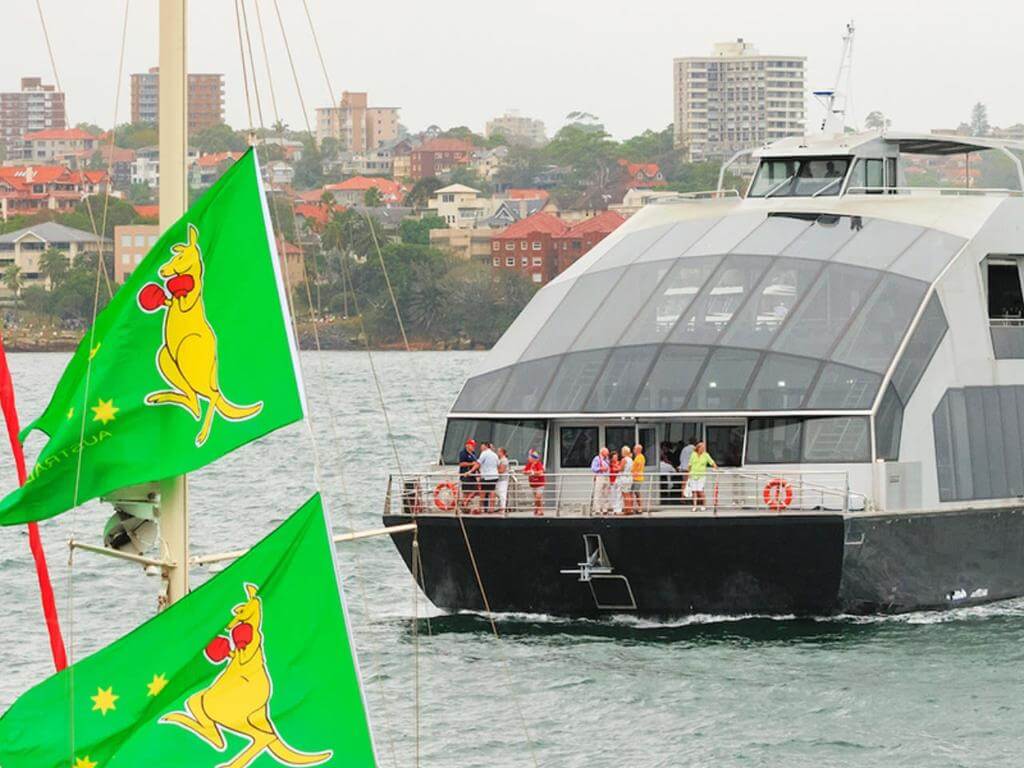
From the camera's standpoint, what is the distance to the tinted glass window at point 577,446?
31391 mm

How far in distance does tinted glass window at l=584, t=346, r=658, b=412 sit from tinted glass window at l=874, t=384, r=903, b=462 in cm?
302

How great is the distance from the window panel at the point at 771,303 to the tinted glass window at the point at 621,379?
1022 millimetres

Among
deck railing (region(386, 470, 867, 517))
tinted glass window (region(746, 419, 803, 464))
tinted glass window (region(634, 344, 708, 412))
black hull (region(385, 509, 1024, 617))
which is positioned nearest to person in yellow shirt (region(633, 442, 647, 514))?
deck railing (region(386, 470, 867, 517))

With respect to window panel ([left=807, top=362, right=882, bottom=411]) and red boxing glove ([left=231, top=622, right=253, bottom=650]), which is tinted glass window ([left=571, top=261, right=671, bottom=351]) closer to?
window panel ([left=807, top=362, right=882, bottom=411])

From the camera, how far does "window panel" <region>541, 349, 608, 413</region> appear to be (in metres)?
31.1

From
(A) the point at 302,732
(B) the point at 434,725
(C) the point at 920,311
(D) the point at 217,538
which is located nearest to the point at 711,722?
(B) the point at 434,725

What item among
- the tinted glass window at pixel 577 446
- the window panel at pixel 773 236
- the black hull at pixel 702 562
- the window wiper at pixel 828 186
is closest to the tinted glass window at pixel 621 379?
the tinted glass window at pixel 577 446

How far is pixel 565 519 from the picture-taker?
28469 mm

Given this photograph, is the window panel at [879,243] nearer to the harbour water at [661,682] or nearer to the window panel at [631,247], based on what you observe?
the window panel at [631,247]

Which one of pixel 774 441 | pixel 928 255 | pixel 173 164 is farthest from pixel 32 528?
pixel 928 255

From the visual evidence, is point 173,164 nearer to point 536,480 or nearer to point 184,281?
point 184,281

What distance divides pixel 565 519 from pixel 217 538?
16812 mm

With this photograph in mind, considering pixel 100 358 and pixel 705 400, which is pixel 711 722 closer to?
pixel 705 400

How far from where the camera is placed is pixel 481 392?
32031 mm
